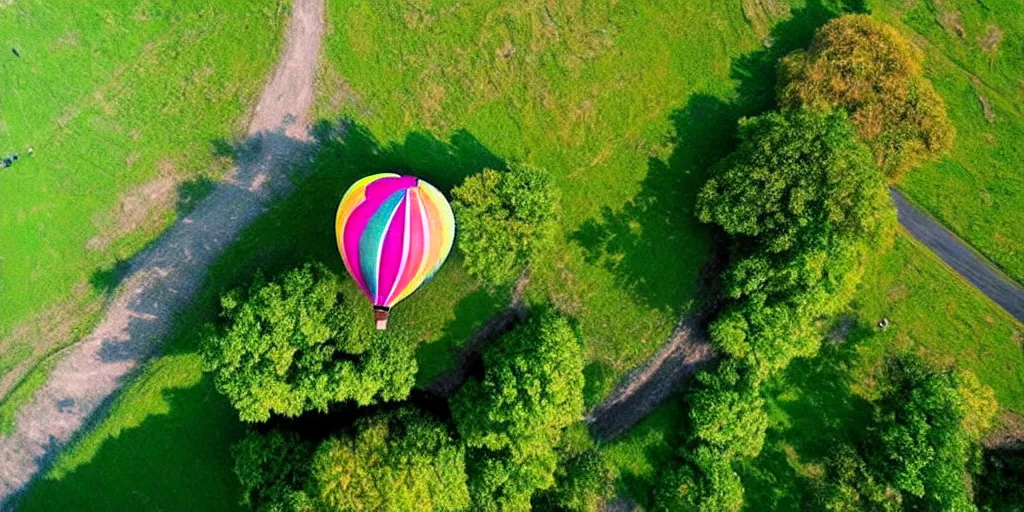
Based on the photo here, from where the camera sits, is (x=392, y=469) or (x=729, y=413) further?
(x=729, y=413)

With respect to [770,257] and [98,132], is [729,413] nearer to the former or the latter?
[770,257]

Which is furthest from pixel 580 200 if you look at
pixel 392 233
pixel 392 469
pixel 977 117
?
pixel 977 117

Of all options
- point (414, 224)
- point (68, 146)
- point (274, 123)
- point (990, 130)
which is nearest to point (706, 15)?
point (990, 130)

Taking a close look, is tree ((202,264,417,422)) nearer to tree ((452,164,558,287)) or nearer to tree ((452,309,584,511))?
tree ((452,309,584,511))

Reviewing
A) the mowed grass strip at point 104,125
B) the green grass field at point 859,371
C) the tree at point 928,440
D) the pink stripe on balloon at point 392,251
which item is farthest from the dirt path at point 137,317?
the tree at point 928,440

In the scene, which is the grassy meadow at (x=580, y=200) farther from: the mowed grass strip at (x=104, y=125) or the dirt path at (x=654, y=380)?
the mowed grass strip at (x=104, y=125)

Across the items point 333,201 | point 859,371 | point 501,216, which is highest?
point 501,216
